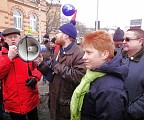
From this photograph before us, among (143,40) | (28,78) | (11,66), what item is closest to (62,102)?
(28,78)

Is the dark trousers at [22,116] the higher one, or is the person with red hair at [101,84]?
the person with red hair at [101,84]

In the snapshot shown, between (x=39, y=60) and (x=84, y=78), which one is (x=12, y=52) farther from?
(x=84, y=78)

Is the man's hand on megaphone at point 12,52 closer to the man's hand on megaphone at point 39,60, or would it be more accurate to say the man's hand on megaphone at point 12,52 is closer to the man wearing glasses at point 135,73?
the man's hand on megaphone at point 39,60

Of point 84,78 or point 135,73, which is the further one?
point 135,73

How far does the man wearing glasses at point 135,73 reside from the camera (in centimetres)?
212

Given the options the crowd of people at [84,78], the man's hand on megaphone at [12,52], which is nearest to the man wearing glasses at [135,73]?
the crowd of people at [84,78]

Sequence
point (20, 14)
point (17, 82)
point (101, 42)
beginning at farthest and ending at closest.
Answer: point (20, 14), point (17, 82), point (101, 42)

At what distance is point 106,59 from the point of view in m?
2.00

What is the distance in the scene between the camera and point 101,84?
1.88 metres

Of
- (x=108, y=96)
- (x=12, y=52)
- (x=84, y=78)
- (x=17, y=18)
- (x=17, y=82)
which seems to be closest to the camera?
(x=108, y=96)

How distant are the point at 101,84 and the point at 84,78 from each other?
0.25 m

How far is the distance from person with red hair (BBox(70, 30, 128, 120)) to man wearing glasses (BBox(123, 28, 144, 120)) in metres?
0.31

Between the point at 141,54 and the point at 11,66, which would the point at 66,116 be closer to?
the point at 11,66

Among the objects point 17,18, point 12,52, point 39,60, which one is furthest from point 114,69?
point 17,18
